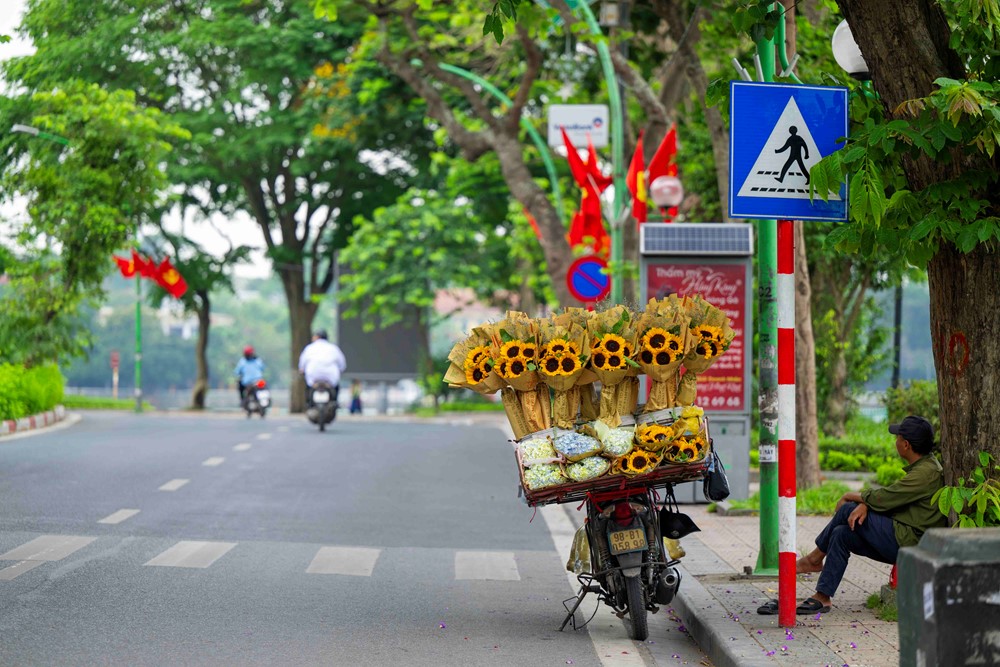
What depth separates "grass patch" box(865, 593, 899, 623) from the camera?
818cm

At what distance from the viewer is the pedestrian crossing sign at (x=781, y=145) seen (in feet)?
26.4

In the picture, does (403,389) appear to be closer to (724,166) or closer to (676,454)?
(724,166)

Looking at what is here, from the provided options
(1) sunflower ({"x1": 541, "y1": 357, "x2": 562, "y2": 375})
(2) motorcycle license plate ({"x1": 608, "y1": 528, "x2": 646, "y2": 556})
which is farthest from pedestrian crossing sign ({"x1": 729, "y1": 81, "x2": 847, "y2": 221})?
(2) motorcycle license plate ({"x1": 608, "y1": 528, "x2": 646, "y2": 556})

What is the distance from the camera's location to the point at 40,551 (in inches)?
410

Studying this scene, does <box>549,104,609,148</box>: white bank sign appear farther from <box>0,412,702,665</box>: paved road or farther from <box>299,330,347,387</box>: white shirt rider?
<box>0,412,702,665</box>: paved road

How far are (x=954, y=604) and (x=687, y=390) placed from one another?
11.7 ft

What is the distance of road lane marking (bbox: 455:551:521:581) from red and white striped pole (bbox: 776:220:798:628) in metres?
2.82

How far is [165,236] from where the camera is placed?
44.7 meters

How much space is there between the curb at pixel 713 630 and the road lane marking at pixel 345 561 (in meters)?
2.29

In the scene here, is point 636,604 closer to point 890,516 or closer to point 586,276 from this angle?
point 890,516

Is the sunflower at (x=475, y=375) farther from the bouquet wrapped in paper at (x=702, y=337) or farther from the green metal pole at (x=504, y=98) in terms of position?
the green metal pole at (x=504, y=98)

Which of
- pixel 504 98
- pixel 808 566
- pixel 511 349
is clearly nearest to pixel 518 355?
pixel 511 349

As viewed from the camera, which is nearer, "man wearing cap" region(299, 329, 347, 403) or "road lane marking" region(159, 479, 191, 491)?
"road lane marking" region(159, 479, 191, 491)

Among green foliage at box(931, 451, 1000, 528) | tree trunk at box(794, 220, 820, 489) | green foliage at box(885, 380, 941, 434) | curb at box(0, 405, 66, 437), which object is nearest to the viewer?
green foliage at box(931, 451, 1000, 528)
